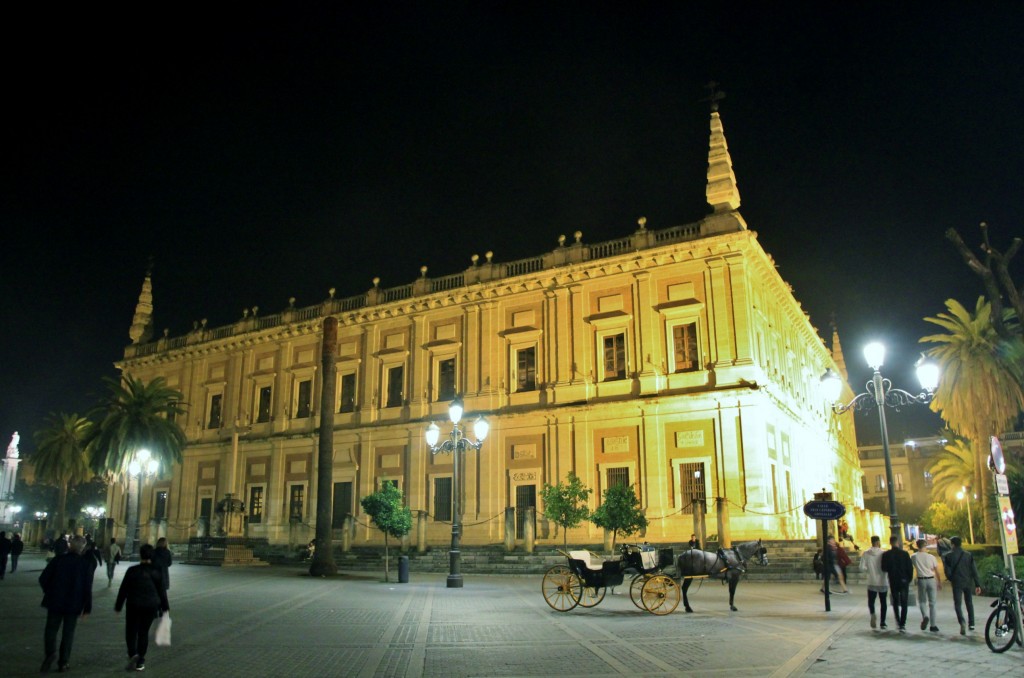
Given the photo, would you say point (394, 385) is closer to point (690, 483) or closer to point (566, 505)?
point (566, 505)

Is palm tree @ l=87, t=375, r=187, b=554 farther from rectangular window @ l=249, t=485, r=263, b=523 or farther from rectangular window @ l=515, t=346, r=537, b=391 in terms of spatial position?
rectangular window @ l=515, t=346, r=537, b=391

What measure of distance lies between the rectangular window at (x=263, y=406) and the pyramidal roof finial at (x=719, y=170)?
24592mm

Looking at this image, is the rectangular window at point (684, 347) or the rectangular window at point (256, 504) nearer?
the rectangular window at point (684, 347)

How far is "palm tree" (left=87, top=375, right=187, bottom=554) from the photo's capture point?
110 feet

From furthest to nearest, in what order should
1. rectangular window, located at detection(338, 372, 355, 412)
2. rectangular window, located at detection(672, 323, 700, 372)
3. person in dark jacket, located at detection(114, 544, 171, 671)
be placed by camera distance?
1. rectangular window, located at detection(338, 372, 355, 412)
2. rectangular window, located at detection(672, 323, 700, 372)
3. person in dark jacket, located at detection(114, 544, 171, 671)

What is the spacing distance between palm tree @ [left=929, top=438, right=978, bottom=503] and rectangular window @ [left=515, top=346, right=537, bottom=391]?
2489 centimetres

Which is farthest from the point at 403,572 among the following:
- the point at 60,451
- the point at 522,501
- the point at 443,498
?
the point at 60,451

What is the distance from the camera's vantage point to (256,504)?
127 ft

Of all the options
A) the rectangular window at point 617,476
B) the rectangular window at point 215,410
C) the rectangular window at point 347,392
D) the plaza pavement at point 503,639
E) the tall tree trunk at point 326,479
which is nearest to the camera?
the plaza pavement at point 503,639

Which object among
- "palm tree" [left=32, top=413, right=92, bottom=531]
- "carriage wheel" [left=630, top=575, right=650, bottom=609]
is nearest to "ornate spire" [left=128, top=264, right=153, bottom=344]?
"palm tree" [left=32, top=413, right=92, bottom=531]

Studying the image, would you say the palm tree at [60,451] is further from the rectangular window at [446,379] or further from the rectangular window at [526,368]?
the rectangular window at [526,368]

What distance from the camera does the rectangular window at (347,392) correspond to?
3709 cm

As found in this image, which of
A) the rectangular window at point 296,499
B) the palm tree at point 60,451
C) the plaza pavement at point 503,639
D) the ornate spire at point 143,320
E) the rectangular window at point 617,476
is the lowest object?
the plaza pavement at point 503,639

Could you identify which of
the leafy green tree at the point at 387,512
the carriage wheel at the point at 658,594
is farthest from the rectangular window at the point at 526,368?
the carriage wheel at the point at 658,594
